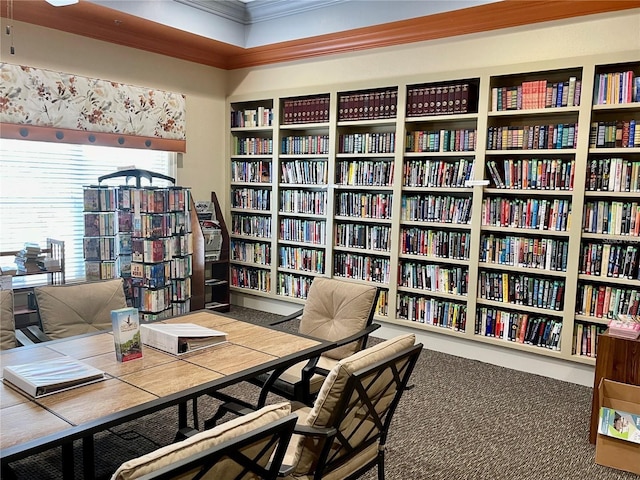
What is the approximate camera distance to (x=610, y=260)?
3762 millimetres

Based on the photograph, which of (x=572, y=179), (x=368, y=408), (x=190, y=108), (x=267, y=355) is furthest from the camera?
(x=190, y=108)

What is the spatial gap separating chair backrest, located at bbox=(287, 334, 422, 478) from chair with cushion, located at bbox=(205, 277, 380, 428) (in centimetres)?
64

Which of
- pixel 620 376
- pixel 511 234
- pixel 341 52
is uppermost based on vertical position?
pixel 341 52

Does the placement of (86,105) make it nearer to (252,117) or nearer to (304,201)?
(252,117)

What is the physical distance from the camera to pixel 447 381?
3914 millimetres

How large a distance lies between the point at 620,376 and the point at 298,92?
3.86 meters

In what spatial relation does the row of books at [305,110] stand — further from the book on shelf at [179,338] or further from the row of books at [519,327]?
the book on shelf at [179,338]

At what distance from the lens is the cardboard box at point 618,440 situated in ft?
8.86

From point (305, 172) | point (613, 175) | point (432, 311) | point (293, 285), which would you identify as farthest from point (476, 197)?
point (293, 285)

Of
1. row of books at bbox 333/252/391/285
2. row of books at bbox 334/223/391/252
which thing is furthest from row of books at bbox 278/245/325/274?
row of books at bbox 334/223/391/252

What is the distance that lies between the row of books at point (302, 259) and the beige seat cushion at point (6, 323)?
10.3 feet

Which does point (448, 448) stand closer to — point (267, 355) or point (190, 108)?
point (267, 355)

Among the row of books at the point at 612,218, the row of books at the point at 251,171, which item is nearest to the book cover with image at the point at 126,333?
the row of books at the point at 612,218

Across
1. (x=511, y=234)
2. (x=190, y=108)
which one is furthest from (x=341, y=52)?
(x=511, y=234)
